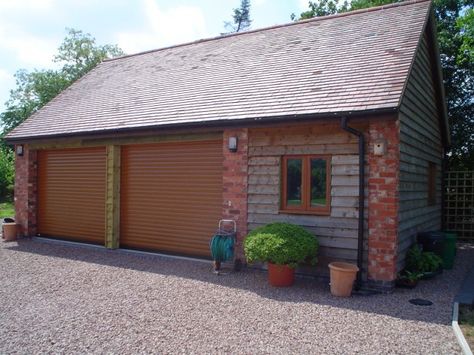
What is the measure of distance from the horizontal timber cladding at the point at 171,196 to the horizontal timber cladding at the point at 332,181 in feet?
3.44

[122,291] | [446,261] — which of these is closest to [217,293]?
[122,291]

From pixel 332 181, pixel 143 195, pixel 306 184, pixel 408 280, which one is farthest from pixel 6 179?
pixel 408 280

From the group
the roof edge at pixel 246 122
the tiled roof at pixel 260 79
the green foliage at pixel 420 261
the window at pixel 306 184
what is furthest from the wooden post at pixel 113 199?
the green foliage at pixel 420 261

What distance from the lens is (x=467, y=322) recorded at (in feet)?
17.5

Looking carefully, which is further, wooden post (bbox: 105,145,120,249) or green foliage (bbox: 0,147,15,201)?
green foliage (bbox: 0,147,15,201)

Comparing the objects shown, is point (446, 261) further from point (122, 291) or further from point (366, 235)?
point (122, 291)

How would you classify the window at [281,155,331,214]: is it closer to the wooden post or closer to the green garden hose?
the green garden hose

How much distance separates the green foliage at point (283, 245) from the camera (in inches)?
267

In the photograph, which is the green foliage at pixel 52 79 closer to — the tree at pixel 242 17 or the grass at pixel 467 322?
the tree at pixel 242 17

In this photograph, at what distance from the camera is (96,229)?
1101cm

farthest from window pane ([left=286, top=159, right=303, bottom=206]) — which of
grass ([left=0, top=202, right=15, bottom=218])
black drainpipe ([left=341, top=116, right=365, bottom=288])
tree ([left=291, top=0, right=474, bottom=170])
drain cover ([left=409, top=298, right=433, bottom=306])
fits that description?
grass ([left=0, top=202, right=15, bottom=218])

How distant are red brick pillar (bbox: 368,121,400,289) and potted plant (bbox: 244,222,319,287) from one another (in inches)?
39.4

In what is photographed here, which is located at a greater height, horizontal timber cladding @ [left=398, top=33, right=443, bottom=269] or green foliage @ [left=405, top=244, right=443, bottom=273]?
horizontal timber cladding @ [left=398, top=33, right=443, bottom=269]

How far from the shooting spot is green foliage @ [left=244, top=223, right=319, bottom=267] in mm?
6777
